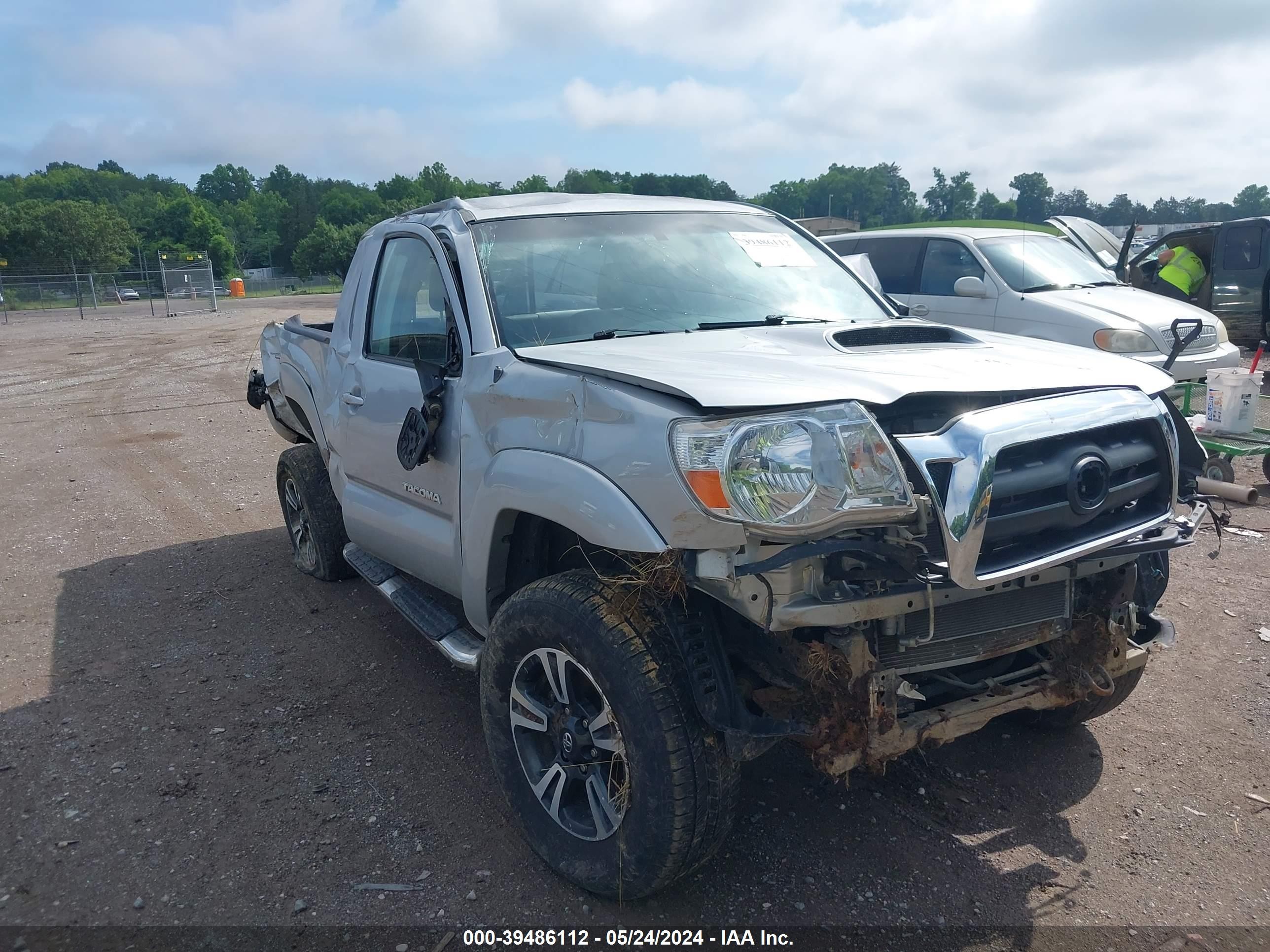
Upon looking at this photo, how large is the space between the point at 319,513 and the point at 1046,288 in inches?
292

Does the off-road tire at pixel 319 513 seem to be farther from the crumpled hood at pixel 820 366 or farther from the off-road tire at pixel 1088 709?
the off-road tire at pixel 1088 709

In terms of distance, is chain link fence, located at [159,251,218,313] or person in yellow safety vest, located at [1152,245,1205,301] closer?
person in yellow safety vest, located at [1152,245,1205,301]

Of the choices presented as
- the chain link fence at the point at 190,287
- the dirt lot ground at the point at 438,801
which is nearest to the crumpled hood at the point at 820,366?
the dirt lot ground at the point at 438,801

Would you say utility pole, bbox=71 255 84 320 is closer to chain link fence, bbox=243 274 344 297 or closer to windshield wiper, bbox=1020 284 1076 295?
chain link fence, bbox=243 274 344 297

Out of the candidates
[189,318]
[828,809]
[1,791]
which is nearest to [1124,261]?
[828,809]

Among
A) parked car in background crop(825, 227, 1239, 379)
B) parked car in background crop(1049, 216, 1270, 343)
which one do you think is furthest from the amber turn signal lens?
parked car in background crop(1049, 216, 1270, 343)

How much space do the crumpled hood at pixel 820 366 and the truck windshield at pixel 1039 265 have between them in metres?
6.72

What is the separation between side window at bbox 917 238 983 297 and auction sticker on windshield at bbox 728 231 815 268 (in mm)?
6024

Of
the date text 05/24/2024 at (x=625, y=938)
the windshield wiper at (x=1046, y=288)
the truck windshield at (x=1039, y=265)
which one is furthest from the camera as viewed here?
the truck windshield at (x=1039, y=265)

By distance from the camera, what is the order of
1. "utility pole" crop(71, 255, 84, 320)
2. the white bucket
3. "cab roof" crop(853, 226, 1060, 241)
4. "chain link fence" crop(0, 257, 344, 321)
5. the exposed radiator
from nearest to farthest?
the exposed radiator
the white bucket
"cab roof" crop(853, 226, 1060, 241)
"utility pole" crop(71, 255, 84, 320)
"chain link fence" crop(0, 257, 344, 321)

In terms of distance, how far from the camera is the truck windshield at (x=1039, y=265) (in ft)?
31.9

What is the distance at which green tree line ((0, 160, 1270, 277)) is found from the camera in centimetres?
1184

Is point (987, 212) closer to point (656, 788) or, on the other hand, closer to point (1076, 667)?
point (1076, 667)

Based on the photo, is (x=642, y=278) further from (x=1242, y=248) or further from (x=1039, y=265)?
(x=1242, y=248)
